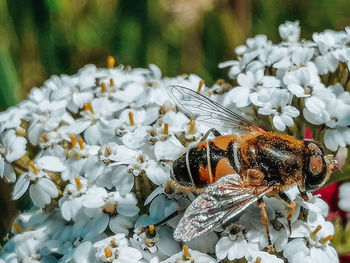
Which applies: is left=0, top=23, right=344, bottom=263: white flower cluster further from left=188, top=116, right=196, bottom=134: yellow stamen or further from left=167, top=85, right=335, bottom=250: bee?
left=167, top=85, right=335, bottom=250: bee

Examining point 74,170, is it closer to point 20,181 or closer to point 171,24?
point 20,181

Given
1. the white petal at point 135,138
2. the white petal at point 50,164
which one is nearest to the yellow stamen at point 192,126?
the white petal at point 135,138

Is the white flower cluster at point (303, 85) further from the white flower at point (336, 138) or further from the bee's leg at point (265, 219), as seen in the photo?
the bee's leg at point (265, 219)

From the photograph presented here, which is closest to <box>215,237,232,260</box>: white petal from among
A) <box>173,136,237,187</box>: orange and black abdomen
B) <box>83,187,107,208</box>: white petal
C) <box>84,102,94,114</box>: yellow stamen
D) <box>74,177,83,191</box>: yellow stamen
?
<box>173,136,237,187</box>: orange and black abdomen

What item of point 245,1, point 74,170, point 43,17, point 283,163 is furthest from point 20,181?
point 245,1

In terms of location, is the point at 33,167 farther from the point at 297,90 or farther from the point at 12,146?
the point at 297,90
